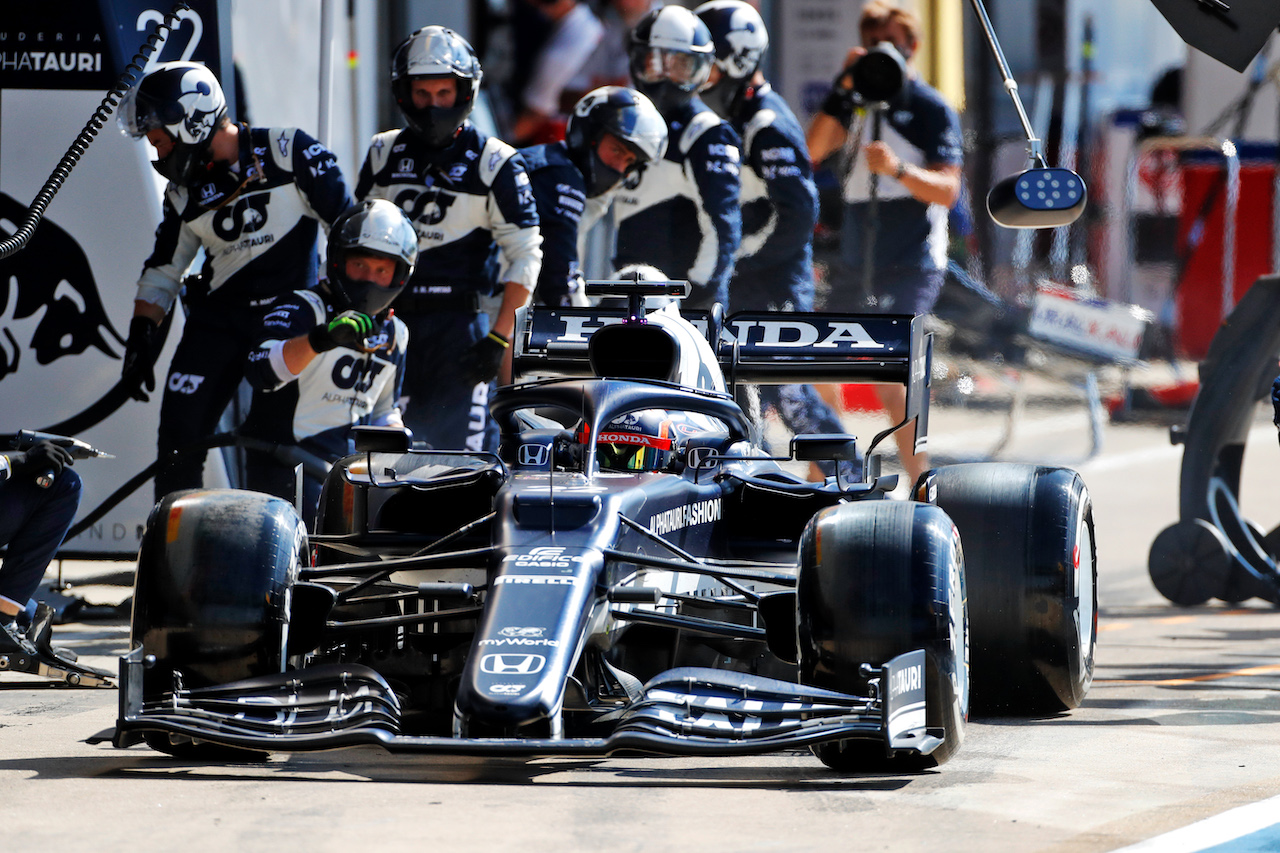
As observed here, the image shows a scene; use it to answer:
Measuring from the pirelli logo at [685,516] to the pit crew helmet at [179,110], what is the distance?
10.7ft

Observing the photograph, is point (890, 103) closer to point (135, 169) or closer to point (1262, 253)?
point (135, 169)

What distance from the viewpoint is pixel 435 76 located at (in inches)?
349

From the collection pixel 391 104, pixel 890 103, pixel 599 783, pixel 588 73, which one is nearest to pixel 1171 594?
pixel 890 103

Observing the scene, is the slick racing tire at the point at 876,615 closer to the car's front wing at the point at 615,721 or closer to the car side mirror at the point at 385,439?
the car's front wing at the point at 615,721

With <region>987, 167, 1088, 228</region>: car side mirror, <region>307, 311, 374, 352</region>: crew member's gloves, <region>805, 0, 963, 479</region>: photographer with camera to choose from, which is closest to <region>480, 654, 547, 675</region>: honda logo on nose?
<region>307, 311, 374, 352</region>: crew member's gloves

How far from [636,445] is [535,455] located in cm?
37

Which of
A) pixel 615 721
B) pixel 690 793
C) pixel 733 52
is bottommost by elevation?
pixel 690 793

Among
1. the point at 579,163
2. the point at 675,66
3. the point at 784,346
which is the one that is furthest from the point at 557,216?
the point at 784,346

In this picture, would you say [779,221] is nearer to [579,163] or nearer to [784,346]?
[579,163]

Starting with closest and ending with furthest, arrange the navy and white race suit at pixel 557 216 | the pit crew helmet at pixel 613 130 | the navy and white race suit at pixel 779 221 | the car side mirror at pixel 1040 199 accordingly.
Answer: the car side mirror at pixel 1040 199
the pit crew helmet at pixel 613 130
the navy and white race suit at pixel 557 216
the navy and white race suit at pixel 779 221

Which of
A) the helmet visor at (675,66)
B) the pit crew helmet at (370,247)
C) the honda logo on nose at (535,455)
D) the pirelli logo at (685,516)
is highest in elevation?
the helmet visor at (675,66)

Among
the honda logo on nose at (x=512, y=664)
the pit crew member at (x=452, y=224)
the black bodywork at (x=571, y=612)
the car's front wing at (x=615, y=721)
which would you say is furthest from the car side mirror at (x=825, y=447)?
the pit crew member at (x=452, y=224)

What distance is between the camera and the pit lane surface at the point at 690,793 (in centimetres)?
468

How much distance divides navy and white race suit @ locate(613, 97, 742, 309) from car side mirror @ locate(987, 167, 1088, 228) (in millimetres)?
2071
